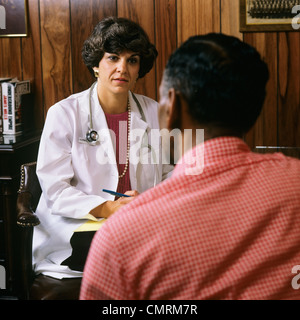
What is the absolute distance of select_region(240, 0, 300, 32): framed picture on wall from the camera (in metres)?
2.61

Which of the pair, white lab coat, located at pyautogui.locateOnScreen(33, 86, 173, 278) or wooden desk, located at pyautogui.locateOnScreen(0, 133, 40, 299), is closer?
white lab coat, located at pyautogui.locateOnScreen(33, 86, 173, 278)

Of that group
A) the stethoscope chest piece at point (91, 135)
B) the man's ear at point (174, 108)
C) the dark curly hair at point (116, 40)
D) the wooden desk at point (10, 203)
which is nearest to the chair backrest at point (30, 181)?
the wooden desk at point (10, 203)

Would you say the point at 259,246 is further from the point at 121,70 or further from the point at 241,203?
the point at 121,70

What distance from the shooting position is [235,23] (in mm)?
2678

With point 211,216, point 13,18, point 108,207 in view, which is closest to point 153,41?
point 13,18

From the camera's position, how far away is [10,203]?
99.7 inches

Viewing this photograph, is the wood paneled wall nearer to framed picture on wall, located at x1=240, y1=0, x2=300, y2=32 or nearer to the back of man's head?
framed picture on wall, located at x1=240, y1=0, x2=300, y2=32

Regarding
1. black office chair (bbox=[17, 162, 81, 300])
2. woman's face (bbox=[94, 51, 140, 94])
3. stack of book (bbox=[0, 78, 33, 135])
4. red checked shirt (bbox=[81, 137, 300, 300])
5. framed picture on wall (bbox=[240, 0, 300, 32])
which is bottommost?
black office chair (bbox=[17, 162, 81, 300])

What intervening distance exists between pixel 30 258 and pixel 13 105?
36.3 inches

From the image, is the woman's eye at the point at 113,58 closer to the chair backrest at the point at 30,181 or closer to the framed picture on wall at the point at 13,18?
the chair backrest at the point at 30,181

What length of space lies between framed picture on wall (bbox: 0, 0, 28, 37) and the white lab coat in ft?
2.66

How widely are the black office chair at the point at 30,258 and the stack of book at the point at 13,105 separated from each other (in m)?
0.51

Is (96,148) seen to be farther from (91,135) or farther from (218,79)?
(218,79)

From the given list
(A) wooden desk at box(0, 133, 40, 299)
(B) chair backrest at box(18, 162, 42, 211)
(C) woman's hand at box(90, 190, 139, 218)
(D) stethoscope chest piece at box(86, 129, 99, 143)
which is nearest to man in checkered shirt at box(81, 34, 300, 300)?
(C) woman's hand at box(90, 190, 139, 218)
